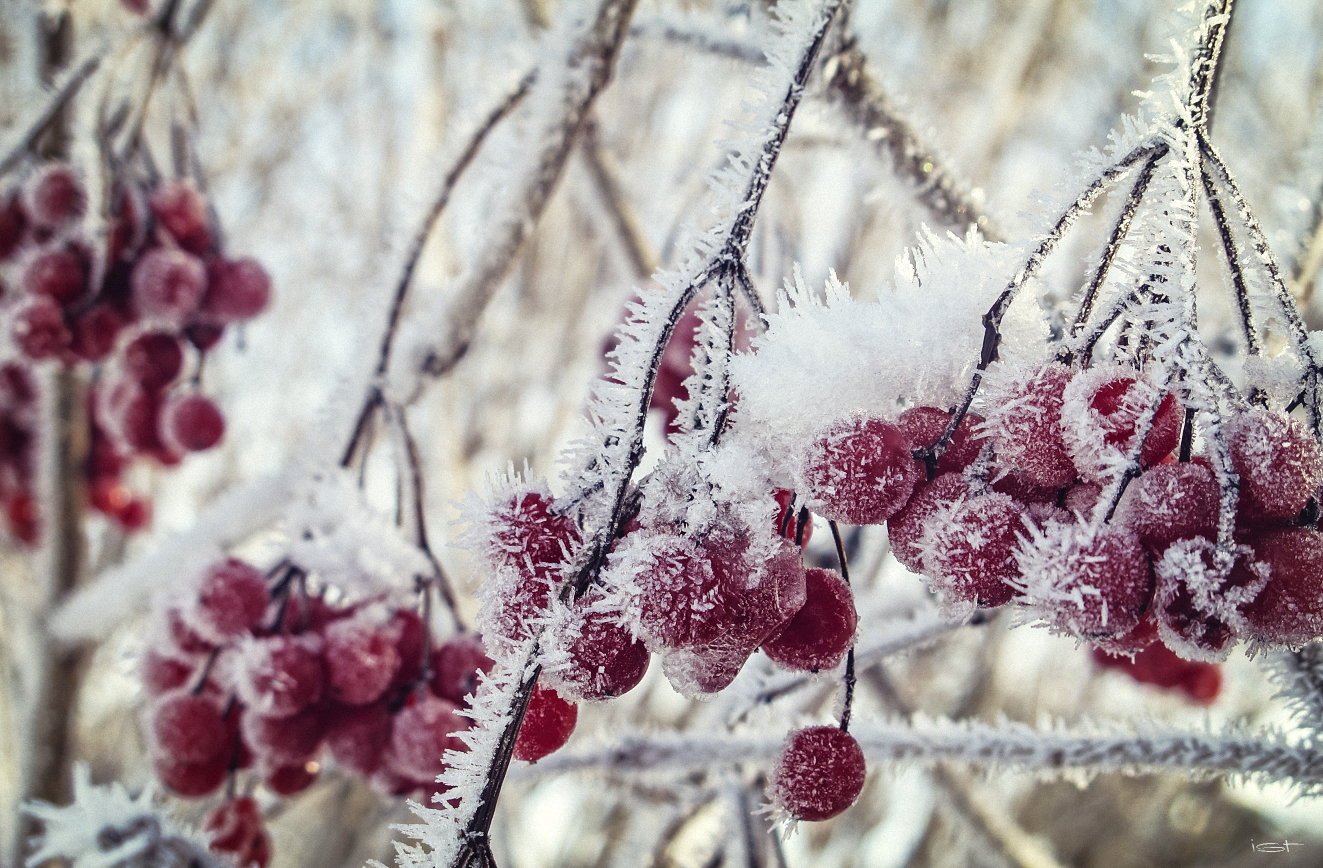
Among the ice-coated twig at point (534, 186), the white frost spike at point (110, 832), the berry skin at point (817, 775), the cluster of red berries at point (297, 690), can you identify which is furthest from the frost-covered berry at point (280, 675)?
the berry skin at point (817, 775)

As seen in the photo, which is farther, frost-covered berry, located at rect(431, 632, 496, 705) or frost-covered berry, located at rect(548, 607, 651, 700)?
frost-covered berry, located at rect(431, 632, 496, 705)

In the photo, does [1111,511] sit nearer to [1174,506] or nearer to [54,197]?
[1174,506]

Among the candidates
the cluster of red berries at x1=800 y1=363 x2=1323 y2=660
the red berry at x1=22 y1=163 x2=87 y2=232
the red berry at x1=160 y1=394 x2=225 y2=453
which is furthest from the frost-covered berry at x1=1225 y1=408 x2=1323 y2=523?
the red berry at x1=22 y1=163 x2=87 y2=232

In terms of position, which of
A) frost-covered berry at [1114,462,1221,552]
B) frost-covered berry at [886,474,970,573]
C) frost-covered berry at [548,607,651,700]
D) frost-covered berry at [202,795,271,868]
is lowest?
frost-covered berry at [202,795,271,868]

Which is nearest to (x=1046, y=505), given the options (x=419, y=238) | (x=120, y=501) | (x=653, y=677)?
(x=419, y=238)

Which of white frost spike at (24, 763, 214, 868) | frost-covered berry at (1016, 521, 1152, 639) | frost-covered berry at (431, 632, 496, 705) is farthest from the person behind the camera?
frost-covered berry at (431, 632, 496, 705)

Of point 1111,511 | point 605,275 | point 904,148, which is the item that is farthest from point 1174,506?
point 605,275

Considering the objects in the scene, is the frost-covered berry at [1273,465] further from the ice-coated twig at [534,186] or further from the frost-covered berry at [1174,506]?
the ice-coated twig at [534,186]

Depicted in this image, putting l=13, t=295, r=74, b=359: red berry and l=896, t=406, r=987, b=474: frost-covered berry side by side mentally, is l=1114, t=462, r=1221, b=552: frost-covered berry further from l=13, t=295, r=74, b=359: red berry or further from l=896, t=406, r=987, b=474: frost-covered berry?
l=13, t=295, r=74, b=359: red berry
